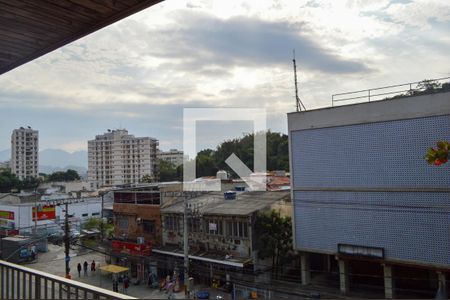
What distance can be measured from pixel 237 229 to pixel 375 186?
4.66 m

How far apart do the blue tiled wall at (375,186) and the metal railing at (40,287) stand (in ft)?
29.7

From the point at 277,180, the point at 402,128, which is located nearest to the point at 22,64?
the point at 402,128

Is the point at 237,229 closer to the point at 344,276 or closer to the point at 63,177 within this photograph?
the point at 344,276

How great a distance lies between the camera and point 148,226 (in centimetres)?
1488

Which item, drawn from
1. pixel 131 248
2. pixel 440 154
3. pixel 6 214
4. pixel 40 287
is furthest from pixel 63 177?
pixel 440 154

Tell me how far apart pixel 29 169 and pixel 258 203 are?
2303 inches

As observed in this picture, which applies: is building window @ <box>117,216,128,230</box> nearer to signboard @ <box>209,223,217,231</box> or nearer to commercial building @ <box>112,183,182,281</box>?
commercial building @ <box>112,183,182,281</box>

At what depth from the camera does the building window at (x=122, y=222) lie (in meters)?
15.7

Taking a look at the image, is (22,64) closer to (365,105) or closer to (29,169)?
(365,105)

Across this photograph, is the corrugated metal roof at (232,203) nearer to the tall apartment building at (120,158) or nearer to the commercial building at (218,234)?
the commercial building at (218,234)

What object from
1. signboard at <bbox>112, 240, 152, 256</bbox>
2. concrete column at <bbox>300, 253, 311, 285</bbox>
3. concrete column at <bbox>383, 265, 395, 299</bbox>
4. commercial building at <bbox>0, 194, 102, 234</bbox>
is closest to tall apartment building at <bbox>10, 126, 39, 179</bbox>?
commercial building at <bbox>0, 194, 102, 234</bbox>

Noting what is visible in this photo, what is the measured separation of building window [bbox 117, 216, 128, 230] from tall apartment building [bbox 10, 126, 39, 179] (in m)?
49.6

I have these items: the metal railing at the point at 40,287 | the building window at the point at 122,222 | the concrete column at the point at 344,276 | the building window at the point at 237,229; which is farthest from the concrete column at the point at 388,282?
the building window at the point at 122,222

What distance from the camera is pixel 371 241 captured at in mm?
9680
